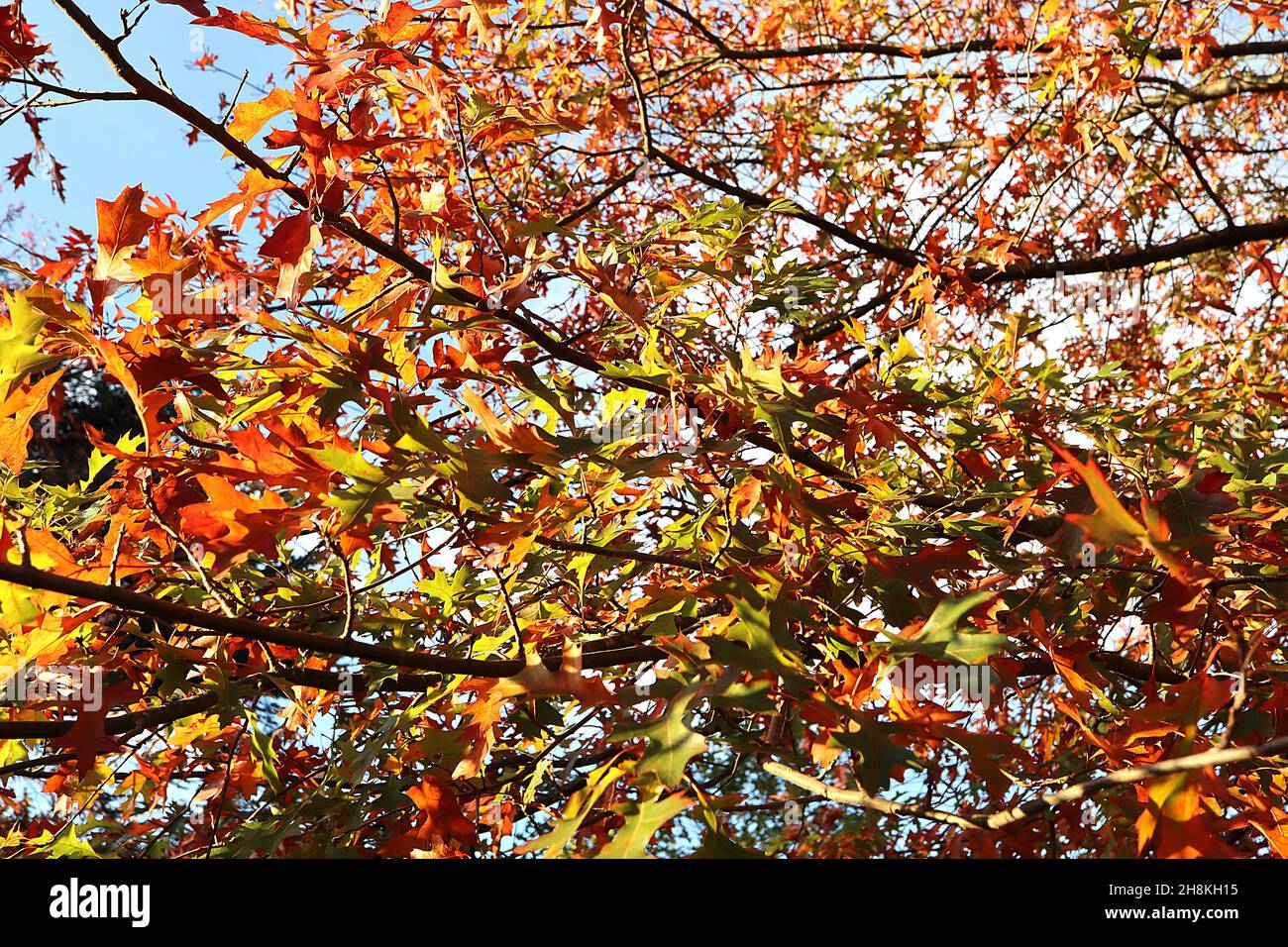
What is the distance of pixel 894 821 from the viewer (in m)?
3.52

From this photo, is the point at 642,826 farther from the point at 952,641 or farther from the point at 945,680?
the point at 945,680

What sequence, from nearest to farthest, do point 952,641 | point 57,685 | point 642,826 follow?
point 642,826
point 952,641
point 57,685

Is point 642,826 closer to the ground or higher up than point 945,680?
closer to the ground

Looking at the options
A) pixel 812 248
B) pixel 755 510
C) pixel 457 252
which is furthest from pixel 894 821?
pixel 457 252

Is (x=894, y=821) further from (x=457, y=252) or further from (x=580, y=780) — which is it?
(x=457, y=252)

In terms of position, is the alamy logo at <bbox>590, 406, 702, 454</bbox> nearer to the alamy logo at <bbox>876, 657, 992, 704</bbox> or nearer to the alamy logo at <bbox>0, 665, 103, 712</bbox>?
the alamy logo at <bbox>876, 657, 992, 704</bbox>

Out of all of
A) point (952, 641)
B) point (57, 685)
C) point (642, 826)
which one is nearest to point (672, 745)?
point (642, 826)
